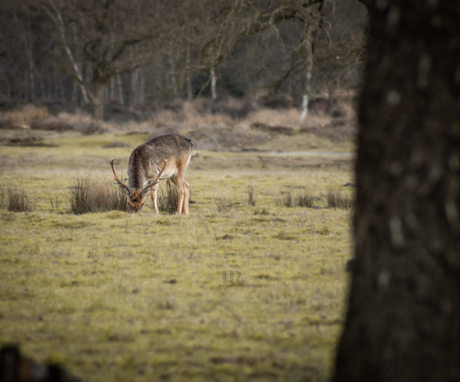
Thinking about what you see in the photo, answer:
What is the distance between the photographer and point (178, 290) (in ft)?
15.6

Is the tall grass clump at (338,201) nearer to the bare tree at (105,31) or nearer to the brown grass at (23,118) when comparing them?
the brown grass at (23,118)

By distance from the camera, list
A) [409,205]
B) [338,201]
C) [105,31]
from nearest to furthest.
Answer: [409,205]
[338,201]
[105,31]

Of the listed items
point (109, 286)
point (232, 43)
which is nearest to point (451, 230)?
point (109, 286)

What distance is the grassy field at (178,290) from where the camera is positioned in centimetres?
322

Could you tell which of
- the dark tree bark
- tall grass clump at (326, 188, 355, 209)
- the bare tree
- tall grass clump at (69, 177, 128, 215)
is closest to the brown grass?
the bare tree

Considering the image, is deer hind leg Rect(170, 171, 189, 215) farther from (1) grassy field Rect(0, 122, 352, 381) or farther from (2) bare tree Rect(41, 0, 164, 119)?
(2) bare tree Rect(41, 0, 164, 119)

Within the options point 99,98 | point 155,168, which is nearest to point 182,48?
point 155,168

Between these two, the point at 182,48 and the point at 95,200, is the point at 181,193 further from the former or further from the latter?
the point at 182,48

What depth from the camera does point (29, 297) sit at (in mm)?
4535

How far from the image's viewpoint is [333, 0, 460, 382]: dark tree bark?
237cm

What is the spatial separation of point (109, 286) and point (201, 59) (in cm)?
786

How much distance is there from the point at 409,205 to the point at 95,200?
8114 millimetres

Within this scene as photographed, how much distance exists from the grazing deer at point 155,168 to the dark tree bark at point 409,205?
23.2 feet

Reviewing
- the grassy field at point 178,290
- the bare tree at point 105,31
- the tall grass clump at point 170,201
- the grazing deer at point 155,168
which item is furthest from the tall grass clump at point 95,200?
the bare tree at point 105,31
